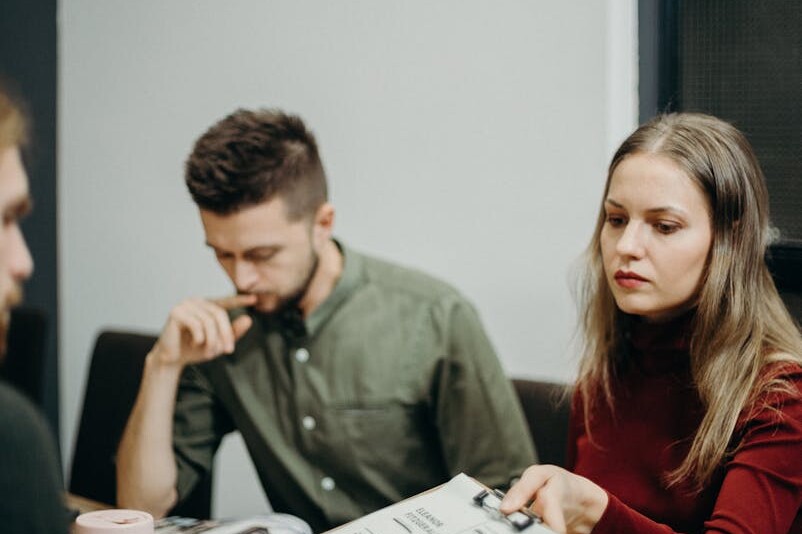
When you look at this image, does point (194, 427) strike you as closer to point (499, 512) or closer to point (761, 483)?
point (499, 512)

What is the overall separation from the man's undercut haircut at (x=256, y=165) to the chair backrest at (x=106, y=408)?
1.78ft

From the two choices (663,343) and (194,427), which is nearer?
(663,343)

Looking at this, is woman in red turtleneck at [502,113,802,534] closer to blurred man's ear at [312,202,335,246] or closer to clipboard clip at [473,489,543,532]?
clipboard clip at [473,489,543,532]

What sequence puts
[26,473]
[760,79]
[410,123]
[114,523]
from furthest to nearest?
[410,123]
[760,79]
[114,523]
[26,473]

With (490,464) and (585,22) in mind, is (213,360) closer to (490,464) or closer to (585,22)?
(490,464)

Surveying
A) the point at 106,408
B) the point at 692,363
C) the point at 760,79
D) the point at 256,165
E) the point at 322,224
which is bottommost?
the point at 106,408

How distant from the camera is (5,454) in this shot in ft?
2.31

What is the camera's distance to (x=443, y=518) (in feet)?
3.24

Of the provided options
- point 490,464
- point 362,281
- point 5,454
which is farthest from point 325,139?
point 5,454

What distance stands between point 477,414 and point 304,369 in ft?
0.94

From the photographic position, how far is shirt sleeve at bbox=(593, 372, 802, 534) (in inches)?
40.0

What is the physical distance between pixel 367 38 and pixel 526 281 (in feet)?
1.73

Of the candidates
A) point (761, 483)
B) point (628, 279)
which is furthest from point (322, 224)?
point (761, 483)

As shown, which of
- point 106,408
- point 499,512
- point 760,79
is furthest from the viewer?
point 106,408
